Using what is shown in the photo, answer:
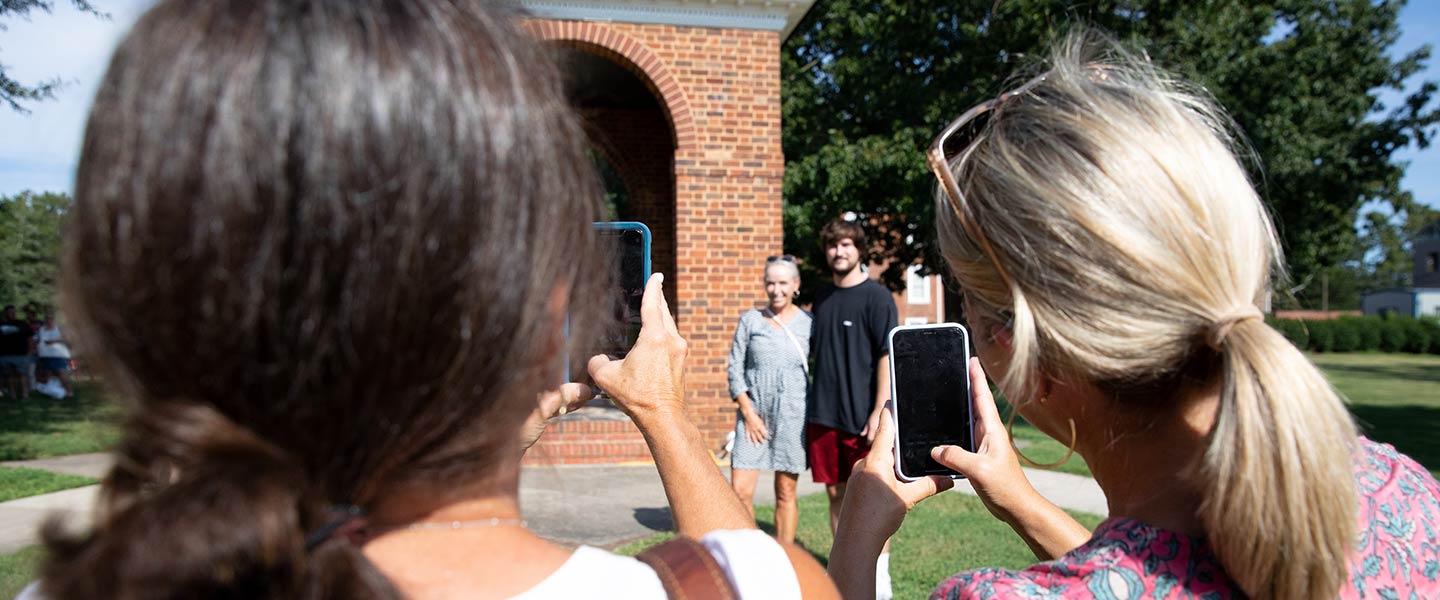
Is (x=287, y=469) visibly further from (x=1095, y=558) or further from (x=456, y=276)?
(x=1095, y=558)

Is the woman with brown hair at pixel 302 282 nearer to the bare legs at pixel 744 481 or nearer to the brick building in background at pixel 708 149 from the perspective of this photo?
the bare legs at pixel 744 481

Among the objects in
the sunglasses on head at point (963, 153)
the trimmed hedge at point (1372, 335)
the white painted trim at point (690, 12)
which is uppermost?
the white painted trim at point (690, 12)

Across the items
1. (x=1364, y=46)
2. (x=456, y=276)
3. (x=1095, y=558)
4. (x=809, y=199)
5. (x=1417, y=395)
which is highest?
(x=1364, y=46)

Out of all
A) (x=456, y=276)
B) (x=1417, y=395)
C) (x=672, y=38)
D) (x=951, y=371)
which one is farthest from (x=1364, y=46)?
(x=456, y=276)

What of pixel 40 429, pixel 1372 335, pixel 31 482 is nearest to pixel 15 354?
pixel 40 429

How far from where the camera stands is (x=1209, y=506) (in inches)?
44.7

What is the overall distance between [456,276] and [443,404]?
0.39ft

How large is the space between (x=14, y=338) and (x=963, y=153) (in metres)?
19.1

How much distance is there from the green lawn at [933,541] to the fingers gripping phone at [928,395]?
2984 mm

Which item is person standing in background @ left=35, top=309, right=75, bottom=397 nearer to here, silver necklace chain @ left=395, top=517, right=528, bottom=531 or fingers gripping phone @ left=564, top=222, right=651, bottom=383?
fingers gripping phone @ left=564, top=222, right=651, bottom=383

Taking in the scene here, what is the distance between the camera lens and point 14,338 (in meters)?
16.0

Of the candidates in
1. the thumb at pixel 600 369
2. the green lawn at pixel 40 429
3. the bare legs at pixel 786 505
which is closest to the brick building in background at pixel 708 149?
the bare legs at pixel 786 505

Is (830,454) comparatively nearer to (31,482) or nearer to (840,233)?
(840,233)

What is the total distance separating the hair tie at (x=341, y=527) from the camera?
2.64ft
